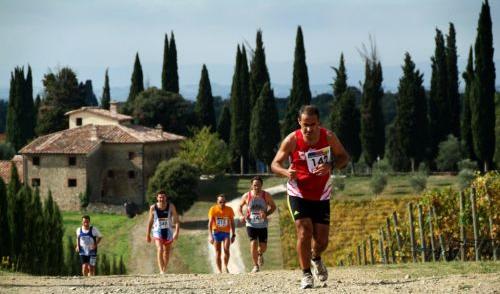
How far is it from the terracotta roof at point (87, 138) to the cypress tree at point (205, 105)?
745 cm

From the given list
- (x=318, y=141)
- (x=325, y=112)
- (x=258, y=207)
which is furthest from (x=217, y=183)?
(x=325, y=112)

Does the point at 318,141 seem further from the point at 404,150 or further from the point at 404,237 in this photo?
the point at 404,150

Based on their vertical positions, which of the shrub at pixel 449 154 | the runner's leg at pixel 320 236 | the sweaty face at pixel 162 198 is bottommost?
the runner's leg at pixel 320 236

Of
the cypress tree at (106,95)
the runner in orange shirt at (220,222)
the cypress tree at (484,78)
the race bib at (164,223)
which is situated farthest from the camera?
the cypress tree at (106,95)

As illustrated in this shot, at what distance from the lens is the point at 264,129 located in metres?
72.4

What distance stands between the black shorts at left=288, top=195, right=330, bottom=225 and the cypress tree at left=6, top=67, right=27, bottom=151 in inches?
2843

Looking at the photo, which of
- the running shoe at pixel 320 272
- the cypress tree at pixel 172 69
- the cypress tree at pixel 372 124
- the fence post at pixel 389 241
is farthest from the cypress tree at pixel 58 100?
the running shoe at pixel 320 272

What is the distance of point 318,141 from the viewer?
13.1 meters

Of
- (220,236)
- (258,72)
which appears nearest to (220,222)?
(220,236)

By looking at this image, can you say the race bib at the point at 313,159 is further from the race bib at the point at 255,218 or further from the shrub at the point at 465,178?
the shrub at the point at 465,178

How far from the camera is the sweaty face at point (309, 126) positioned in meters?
13.0

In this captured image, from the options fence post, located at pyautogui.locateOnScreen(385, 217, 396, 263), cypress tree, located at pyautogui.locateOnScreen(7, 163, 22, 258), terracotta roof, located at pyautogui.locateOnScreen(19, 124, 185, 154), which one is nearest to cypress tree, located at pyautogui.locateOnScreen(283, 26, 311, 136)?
terracotta roof, located at pyautogui.locateOnScreen(19, 124, 185, 154)

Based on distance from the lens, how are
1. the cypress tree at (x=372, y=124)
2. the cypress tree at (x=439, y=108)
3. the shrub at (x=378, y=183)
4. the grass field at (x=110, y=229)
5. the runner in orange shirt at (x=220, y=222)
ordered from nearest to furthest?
the runner in orange shirt at (x=220, y=222) → the grass field at (x=110, y=229) → the shrub at (x=378, y=183) → the cypress tree at (x=372, y=124) → the cypress tree at (x=439, y=108)

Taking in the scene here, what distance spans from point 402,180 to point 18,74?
1251 inches
